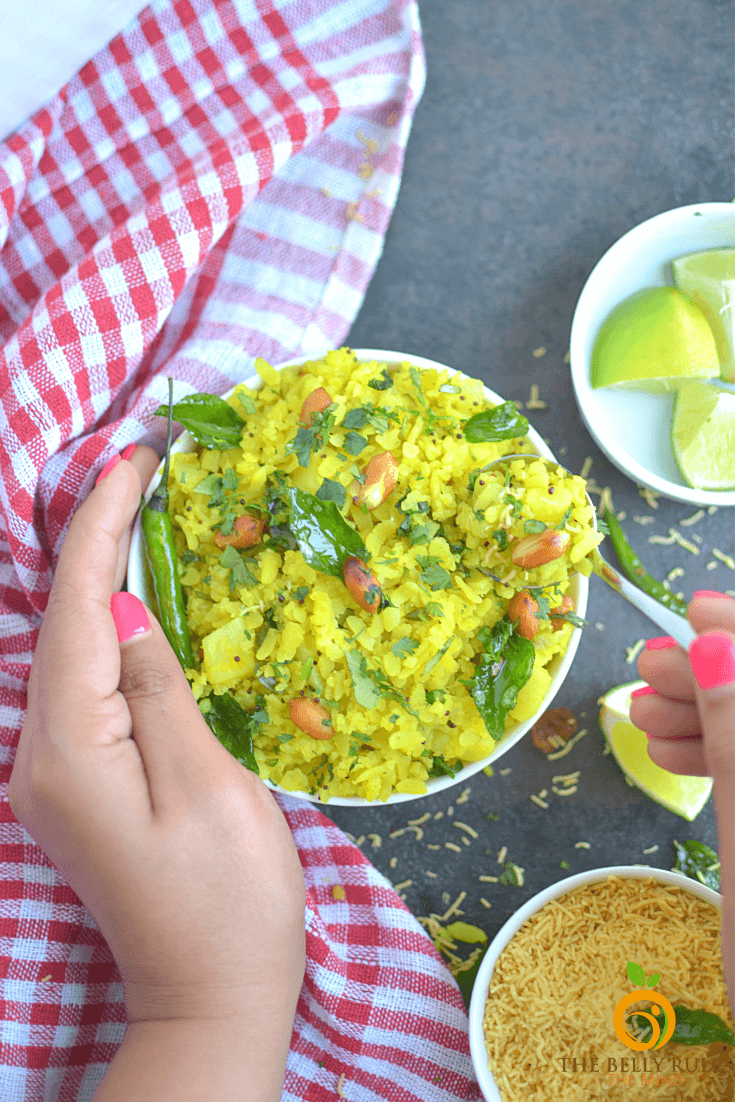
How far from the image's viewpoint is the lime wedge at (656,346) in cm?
208

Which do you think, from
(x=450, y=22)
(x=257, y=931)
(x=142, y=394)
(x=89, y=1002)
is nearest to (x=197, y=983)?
(x=257, y=931)

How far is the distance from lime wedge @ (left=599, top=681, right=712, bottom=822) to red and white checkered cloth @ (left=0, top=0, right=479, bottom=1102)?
2.49ft

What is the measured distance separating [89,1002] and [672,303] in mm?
2437

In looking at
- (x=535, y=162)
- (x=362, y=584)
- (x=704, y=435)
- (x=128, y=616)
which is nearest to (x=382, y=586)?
(x=362, y=584)

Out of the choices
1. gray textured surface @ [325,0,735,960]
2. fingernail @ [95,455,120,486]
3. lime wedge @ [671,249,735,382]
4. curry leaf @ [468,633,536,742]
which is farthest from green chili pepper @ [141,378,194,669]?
lime wedge @ [671,249,735,382]

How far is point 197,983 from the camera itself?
1.63 metres

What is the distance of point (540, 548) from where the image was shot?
1679mm

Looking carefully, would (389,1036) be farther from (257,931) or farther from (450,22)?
(450,22)

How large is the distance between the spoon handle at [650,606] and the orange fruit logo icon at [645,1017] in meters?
0.88

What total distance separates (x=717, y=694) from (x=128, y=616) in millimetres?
1211

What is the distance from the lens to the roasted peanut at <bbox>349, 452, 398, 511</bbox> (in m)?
1.71

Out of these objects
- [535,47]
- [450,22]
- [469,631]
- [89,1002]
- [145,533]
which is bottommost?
[89,1002]

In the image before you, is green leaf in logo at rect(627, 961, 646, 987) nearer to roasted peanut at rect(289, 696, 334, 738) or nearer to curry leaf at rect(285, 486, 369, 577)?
roasted peanut at rect(289, 696, 334, 738)

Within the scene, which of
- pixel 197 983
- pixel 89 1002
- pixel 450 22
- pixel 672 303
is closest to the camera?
pixel 197 983
